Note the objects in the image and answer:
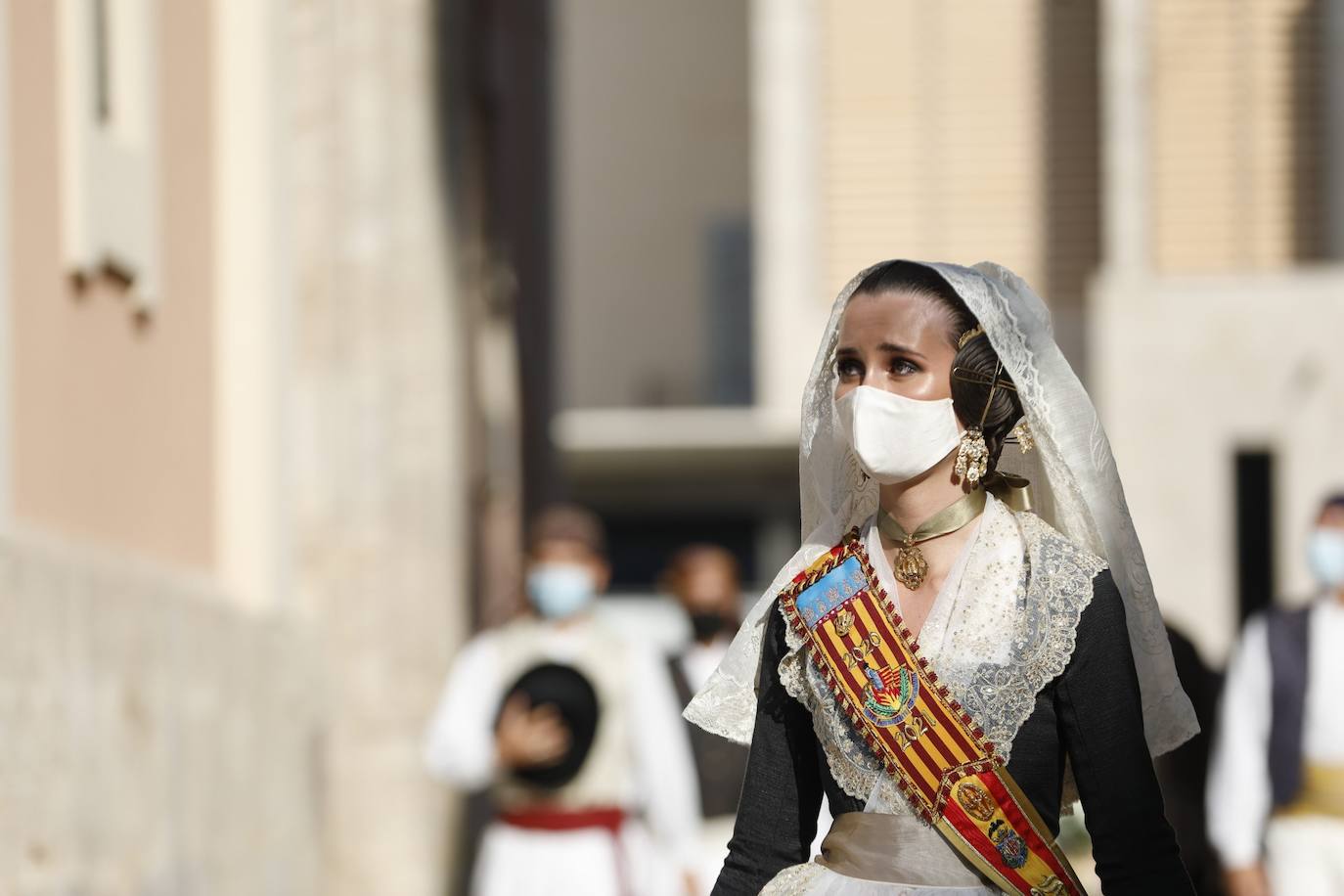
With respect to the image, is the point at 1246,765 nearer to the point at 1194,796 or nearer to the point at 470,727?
the point at 1194,796

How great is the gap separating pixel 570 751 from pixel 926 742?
205 inches

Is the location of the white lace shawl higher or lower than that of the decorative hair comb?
lower

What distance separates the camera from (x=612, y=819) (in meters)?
8.73

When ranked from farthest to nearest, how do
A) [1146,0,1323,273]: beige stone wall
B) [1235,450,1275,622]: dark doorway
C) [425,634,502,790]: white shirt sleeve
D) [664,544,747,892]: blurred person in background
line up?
[1146,0,1323,273]: beige stone wall → [1235,450,1275,622]: dark doorway → [664,544,747,892]: blurred person in background → [425,634,502,790]: white shirt sleeve

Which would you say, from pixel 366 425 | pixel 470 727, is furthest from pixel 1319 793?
pixel 366 425

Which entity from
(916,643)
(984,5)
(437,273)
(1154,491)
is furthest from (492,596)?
(916,643)

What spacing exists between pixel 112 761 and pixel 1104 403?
16922 millimetres

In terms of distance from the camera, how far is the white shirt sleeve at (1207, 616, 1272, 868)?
817 cm

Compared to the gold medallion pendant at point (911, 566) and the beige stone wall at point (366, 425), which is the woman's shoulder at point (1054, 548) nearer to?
the gold medallion pendant at point (911, 566)

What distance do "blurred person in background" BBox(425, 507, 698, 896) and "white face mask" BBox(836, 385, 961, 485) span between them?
5091mm

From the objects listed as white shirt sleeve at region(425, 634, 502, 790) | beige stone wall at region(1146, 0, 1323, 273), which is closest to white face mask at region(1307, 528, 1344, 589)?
white shirt sleeve at region(425, 634, 502, 790)

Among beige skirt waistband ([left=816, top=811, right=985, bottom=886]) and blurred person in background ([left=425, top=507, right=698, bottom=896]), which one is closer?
beige skirt waistband ([left=816, top=811, right=985, bottom=886])

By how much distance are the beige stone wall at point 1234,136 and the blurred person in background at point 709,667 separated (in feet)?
52.0

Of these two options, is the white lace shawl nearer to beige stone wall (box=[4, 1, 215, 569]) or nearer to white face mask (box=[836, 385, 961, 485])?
white face mask (box=[836, 385, 961, 485])
